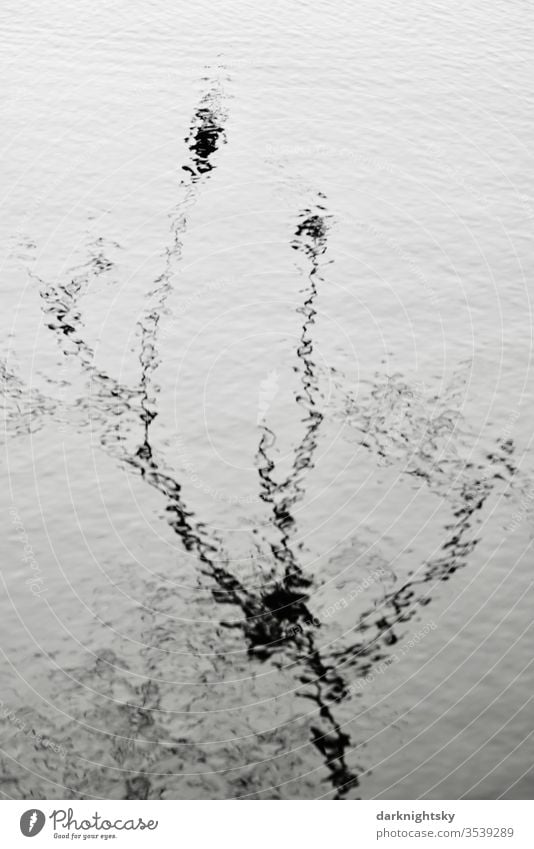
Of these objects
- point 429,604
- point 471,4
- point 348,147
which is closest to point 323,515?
point 429,604

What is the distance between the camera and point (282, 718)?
4150cm

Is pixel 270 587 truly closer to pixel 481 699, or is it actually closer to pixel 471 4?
pixel 481 699

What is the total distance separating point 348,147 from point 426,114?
30.6 feet

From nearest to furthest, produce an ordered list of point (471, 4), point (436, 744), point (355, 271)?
1. point (436, 744)
2. point (355, 271)
3. point (471, 4)
